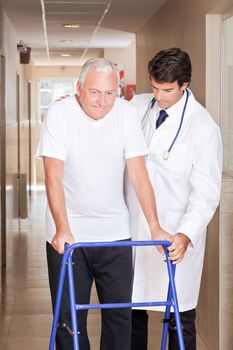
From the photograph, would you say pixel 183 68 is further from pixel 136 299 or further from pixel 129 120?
pixel 136 299

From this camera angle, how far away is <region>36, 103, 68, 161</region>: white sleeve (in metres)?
2.87

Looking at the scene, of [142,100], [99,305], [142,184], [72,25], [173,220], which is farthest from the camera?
[72,25]

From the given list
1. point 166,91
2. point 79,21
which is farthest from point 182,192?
point 79,21

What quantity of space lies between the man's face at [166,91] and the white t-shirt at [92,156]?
0.94 feet

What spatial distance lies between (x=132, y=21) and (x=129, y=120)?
5.78 m

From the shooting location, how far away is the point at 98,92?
2.82 meters

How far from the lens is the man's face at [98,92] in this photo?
9.19 feet

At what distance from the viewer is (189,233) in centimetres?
312

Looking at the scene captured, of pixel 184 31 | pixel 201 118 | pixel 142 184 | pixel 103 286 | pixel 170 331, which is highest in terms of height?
pixel 184 31

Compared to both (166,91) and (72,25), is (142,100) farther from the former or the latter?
(72,25)

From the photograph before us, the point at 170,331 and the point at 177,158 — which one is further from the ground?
the point at 177,158

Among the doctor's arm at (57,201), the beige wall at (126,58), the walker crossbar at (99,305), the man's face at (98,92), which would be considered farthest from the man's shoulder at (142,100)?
the beige wall at (126,58)

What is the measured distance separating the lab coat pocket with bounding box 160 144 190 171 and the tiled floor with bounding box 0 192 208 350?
162 centimetres

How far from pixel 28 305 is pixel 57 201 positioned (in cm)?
301
